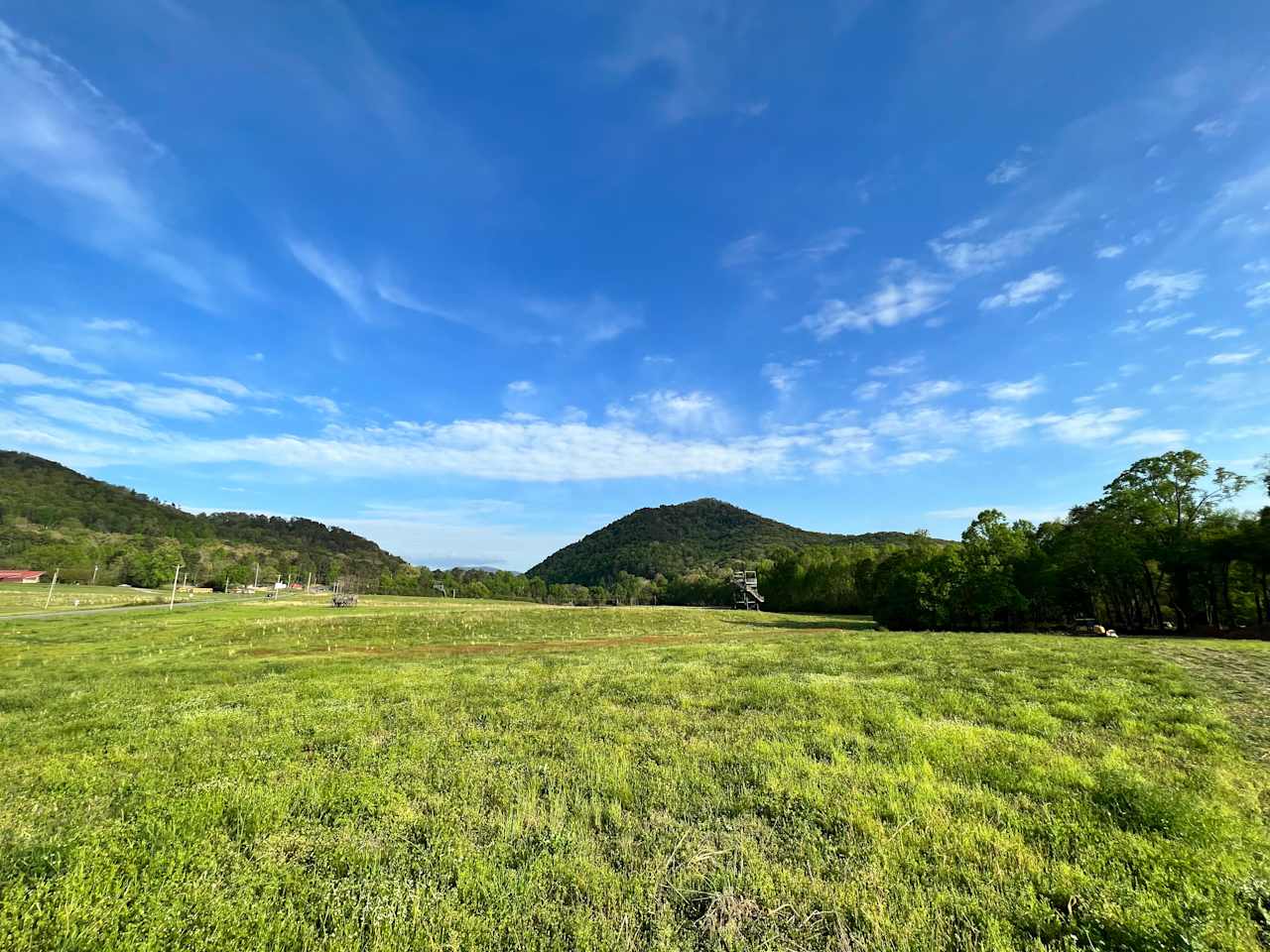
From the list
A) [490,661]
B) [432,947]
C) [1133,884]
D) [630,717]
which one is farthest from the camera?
[490,661]

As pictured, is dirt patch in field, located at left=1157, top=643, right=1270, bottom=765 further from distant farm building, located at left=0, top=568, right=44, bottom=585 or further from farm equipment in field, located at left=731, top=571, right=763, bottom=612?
distant farm building, located at left=0, top=568, right=44, bottom=585

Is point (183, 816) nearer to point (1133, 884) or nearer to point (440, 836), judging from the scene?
point (440, 836)

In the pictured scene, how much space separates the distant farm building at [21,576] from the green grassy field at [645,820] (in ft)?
551

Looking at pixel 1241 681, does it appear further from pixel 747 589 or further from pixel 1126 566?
pixel 747 589

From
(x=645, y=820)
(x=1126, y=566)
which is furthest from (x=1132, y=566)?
(x=645, y=820)

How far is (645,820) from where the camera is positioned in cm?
579

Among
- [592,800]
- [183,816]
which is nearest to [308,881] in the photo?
[183,816]

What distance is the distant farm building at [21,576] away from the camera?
120250 mm

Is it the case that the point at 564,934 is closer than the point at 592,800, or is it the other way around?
the point at 564,934

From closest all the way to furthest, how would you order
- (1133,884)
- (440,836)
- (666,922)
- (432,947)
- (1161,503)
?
(432,947) → (666,922) → (1133,884) → (440,836) → (1161,503)

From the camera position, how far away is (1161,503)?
45281mm

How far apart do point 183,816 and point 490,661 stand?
1488cm

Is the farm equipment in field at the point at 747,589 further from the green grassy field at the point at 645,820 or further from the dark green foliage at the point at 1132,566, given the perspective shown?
the green grassy field at the point at 645,820

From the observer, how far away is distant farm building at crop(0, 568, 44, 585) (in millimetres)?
120250
